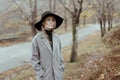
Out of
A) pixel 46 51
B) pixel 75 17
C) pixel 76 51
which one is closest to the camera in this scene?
pixel 46 51

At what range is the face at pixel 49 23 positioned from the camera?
14.2 feet

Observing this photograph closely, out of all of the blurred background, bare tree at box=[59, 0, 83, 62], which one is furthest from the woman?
bare tree at box=[59, 0, 83, 62]

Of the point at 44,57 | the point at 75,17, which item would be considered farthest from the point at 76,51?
the point at 44,57

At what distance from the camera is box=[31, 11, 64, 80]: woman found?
432 cm

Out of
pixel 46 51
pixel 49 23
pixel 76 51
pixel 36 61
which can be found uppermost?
pixel 49 23

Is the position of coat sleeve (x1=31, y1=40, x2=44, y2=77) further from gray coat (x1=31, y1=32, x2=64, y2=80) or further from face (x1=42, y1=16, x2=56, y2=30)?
face (x1=42, y1=16, x2=56, y2=30)

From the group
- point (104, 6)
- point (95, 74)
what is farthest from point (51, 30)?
point (104, 6)

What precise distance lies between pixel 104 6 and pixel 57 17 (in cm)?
2324

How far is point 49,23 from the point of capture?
435 centimetres

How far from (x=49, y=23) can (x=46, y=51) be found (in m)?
0.42

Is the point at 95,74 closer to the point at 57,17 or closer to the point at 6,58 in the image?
the point at 57,17

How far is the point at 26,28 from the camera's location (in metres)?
46.6

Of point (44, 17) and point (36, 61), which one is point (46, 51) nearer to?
point (36, 61)

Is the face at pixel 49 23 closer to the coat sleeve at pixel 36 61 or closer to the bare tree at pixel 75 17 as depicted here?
the coat sleeve at pixel 36 61
